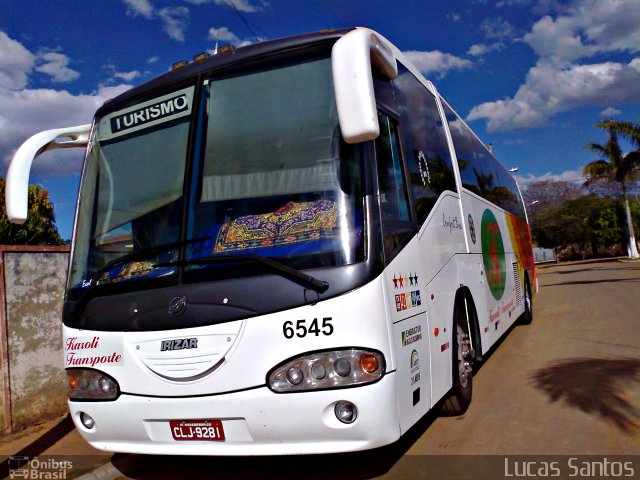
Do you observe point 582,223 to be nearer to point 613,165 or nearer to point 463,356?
point 613,165

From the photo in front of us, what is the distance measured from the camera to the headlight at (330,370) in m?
3.51

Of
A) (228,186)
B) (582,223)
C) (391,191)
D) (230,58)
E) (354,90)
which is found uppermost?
(582,223)

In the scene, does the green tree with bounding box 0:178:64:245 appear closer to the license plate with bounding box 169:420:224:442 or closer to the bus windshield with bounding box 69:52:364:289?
the bus windshield with bounding box 69:52:364:289

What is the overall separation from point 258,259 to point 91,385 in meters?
1.59

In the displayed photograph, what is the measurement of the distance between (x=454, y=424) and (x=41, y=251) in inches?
185

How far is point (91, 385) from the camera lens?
4.14 m

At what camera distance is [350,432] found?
3.54 metres

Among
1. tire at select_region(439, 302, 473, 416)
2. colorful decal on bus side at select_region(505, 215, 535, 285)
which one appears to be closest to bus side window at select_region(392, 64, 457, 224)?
tire at select_region(439, 302, 473, 416)

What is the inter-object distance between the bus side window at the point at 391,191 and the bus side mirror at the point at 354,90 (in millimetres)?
Result: 686

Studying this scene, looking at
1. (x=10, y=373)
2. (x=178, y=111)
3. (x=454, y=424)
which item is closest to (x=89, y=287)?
(x=178, y=111)

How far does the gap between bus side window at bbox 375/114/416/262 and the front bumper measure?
3.03ft

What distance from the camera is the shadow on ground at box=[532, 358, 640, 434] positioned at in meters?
5.18

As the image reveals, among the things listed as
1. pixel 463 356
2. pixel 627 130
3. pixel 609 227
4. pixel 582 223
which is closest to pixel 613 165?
pixel 627 130

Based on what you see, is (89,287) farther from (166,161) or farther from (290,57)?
(290,57)
